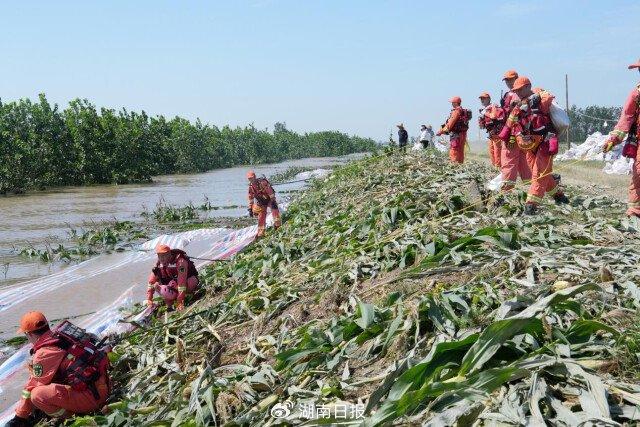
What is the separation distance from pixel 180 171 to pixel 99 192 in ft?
58.5

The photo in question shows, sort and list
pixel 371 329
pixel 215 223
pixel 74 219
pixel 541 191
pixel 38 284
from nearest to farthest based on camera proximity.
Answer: pixel 371 329 < pixel 541 191 < pixel 38 284 < pixel 215 223 < pixel 74 219

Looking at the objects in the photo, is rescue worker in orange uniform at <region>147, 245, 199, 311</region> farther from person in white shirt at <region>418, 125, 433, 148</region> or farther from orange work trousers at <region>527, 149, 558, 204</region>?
person in white shirt at <region>418, 125, 433, 148</region>

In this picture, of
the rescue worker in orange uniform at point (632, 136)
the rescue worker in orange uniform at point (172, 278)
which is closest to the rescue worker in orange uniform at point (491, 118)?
the rescue worker in orange uniform at point (632, 136)

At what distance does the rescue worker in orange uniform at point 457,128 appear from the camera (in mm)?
12039

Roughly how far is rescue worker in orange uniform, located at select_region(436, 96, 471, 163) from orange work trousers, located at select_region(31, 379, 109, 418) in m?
9.10

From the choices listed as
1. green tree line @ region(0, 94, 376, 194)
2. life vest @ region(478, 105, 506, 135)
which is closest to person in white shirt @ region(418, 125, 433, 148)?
life vest @ region(478, 105, 506, 135)

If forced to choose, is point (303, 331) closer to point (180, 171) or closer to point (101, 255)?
point (101, 255)

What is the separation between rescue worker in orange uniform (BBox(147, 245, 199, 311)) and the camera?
7070 mm

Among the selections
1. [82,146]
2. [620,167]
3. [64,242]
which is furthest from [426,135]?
[82,146]

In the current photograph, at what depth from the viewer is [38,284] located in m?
9.13

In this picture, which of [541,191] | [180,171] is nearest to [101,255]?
[541,191]

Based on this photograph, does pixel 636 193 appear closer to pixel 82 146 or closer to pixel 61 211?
pixel 61 211

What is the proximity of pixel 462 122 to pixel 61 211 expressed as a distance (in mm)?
14729

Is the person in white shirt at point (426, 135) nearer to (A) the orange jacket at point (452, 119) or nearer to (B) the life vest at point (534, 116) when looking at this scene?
(A) the orange jacket at point (452, 119)
